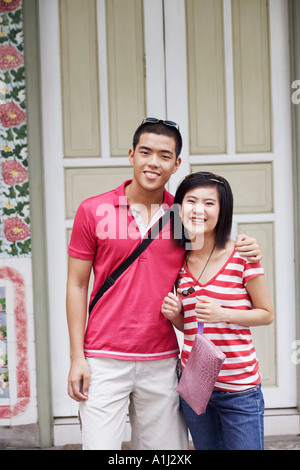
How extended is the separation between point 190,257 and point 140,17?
2.03m

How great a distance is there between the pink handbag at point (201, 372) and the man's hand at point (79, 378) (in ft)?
1.30

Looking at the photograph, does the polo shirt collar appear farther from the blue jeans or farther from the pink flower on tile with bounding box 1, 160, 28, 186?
the pink flower on tile with bounding box 1, 160, 28, 186

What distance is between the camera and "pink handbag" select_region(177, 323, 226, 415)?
1.64m

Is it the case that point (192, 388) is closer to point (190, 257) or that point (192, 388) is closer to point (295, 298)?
point (190, 257)

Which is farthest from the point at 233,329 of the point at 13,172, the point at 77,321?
the point at 13,172

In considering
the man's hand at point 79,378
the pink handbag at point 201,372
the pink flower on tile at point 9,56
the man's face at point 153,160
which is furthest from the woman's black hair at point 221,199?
the pink flower on tile at point 9,56

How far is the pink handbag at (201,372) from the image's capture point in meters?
1.64

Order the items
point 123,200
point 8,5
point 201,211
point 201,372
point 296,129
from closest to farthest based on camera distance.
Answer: point 201,372 < point 201,211 < point 123,200 < point 8,5 < point 296,129

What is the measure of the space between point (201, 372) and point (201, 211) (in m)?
0.61

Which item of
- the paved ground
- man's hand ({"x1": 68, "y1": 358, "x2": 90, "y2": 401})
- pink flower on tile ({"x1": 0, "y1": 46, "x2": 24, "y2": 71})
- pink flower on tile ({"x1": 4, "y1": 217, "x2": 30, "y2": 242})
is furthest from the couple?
pink flower on tile ({"x1": 0, "y1": 46, "x2": 24, "y2": 71})

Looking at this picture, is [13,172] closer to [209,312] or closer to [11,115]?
[11,115]

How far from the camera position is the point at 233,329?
1772 millimetres

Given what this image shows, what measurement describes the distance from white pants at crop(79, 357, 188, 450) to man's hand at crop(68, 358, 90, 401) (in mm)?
22
